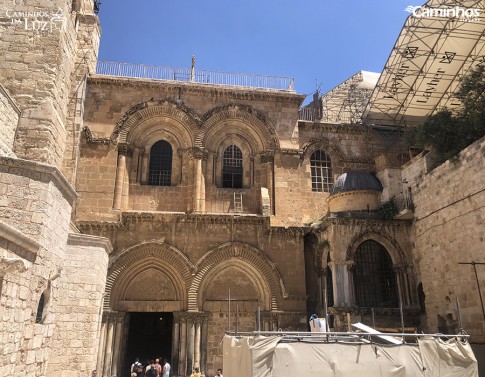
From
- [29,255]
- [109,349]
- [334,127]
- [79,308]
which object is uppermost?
[334,127]

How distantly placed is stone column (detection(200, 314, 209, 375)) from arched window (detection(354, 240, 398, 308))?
Answer: 544cm

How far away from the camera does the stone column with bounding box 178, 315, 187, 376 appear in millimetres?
14586

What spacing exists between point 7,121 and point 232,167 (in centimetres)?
1050

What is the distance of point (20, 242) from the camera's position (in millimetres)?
6449

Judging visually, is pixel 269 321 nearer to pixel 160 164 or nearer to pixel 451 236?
pixel 451 236

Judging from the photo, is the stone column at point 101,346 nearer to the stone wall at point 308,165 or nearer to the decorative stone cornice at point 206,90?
the stone wall at point 308,165

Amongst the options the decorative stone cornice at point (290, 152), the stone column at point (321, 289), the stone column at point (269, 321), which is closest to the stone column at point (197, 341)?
the stone column at point (269, 321)

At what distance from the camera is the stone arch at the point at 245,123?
17.6 meters

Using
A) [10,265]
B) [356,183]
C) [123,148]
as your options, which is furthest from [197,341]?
[10,265]

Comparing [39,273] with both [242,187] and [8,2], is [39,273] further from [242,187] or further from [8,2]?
[242,187]

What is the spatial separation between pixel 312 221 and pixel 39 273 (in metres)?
11.6

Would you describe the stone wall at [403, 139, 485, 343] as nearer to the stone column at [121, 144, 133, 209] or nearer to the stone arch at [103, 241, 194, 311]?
the stone arch at [103, 241, 194, 311]

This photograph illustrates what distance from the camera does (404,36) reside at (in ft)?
53.3

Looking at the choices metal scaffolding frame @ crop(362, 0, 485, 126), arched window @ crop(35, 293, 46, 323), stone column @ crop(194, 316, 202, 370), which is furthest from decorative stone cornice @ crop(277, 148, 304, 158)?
arched window @ crop(35, 293, 46, 323)
